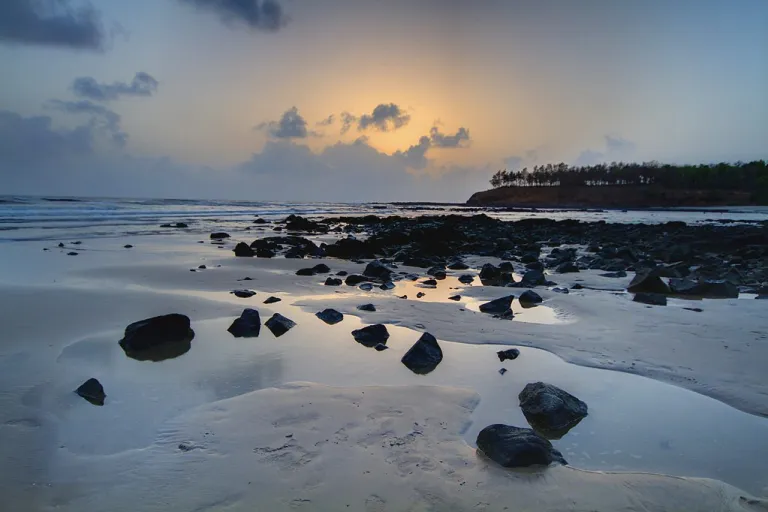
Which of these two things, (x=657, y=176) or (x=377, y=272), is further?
(x=657, y=176)

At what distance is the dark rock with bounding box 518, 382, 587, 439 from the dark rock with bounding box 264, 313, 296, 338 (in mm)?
3689

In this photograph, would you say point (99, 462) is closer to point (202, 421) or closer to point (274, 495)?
point (202, 421)

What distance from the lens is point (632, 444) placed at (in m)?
3.65

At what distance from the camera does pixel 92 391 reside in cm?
438

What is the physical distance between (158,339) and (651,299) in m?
8.85

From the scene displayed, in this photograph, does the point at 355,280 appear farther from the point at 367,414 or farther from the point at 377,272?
the point at 367,414

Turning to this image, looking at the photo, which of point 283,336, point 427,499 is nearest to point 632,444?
point 427,499

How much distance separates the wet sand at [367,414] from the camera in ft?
9.77

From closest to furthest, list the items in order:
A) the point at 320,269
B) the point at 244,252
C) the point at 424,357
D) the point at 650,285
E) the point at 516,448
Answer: the point at 516,448, the point at 424,357, the point at 650,285, the point at 320,269, the point at 244,252

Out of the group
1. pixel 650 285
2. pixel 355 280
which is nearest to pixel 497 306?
pixel 355 280

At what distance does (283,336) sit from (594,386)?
4.08 m

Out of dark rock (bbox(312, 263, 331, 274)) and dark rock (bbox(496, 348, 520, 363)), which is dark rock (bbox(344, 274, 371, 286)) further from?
dark rock (bbox(496, 348, 520, 363))

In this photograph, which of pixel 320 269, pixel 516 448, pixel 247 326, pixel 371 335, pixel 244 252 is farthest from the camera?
pixel 244 252

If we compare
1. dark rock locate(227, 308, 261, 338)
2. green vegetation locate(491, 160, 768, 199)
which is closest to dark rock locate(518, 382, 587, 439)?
dark rock locate(227, 308, 261, 338)
